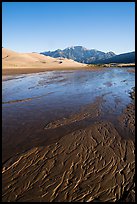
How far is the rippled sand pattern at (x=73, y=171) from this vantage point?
5500 mm

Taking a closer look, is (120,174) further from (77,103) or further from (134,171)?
(77,103)

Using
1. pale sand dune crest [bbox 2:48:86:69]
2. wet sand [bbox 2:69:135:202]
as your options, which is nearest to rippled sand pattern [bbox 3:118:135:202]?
wet sand [bbox 2:69:135:202]

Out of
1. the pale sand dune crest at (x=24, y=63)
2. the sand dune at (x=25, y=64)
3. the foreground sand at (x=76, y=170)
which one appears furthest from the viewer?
the pale sand dune crest at (x=24, y=63)

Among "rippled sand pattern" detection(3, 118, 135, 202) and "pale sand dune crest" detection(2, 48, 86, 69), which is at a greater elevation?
"pale sand dune crest" detection(2, 48, 86, 69)

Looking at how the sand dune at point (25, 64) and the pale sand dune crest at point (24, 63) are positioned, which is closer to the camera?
the sand dune at point (25, 64)

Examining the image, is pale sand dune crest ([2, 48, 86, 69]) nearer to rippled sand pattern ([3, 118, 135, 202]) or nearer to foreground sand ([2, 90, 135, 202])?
foreground sand ([2, 90, 135, 202])

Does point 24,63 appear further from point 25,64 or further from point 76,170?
point 76,170

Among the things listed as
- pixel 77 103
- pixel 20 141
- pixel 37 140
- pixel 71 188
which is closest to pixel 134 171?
pixel 71 188

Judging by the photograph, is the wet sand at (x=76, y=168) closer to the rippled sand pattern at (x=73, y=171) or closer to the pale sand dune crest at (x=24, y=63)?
the rippled sand pattern at (x=73, y=171)

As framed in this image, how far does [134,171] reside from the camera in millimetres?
6422

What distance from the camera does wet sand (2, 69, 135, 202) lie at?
5.49 meters

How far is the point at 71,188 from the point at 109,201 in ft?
3.62

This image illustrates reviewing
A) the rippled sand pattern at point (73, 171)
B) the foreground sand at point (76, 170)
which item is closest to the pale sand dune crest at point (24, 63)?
the foreground sand at point (76, 170)

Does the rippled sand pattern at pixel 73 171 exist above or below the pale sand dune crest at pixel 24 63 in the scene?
below
